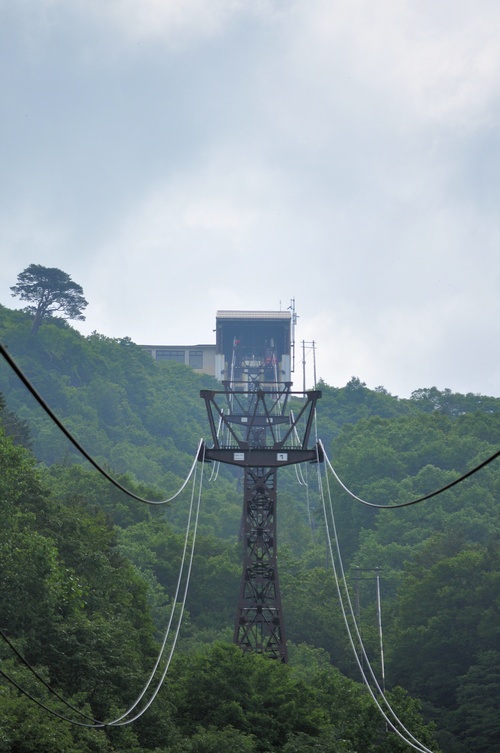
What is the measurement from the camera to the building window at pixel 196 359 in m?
153

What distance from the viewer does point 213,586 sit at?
228ft

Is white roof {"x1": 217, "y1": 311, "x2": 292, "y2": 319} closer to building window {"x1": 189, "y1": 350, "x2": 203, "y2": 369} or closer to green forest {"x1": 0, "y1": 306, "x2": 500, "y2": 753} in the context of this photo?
green forest {"x1": 0, "y1": 306, "x2": 500, "y2": 753}

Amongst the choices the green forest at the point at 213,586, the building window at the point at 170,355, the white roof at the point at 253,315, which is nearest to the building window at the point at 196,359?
the building window at the point at 170,355

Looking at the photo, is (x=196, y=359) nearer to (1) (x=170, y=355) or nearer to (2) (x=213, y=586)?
(1) (x=170, y=355)

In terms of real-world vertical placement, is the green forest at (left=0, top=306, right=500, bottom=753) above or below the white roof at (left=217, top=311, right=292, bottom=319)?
below

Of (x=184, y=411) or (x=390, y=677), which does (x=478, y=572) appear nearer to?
(x=390, y=677)

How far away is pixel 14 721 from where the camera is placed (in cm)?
2845

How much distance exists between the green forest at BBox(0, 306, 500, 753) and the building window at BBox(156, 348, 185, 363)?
21.6 m

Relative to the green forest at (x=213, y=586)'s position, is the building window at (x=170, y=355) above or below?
above

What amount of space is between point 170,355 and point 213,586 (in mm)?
88874

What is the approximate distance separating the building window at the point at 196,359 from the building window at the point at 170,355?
79.5 inches

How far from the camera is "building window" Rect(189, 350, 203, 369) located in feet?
501

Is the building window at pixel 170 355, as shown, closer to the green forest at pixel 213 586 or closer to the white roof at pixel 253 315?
the green forest at pixel 213 586

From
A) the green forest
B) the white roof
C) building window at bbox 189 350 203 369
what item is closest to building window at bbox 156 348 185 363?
building window at bbox 189 350 203 369
